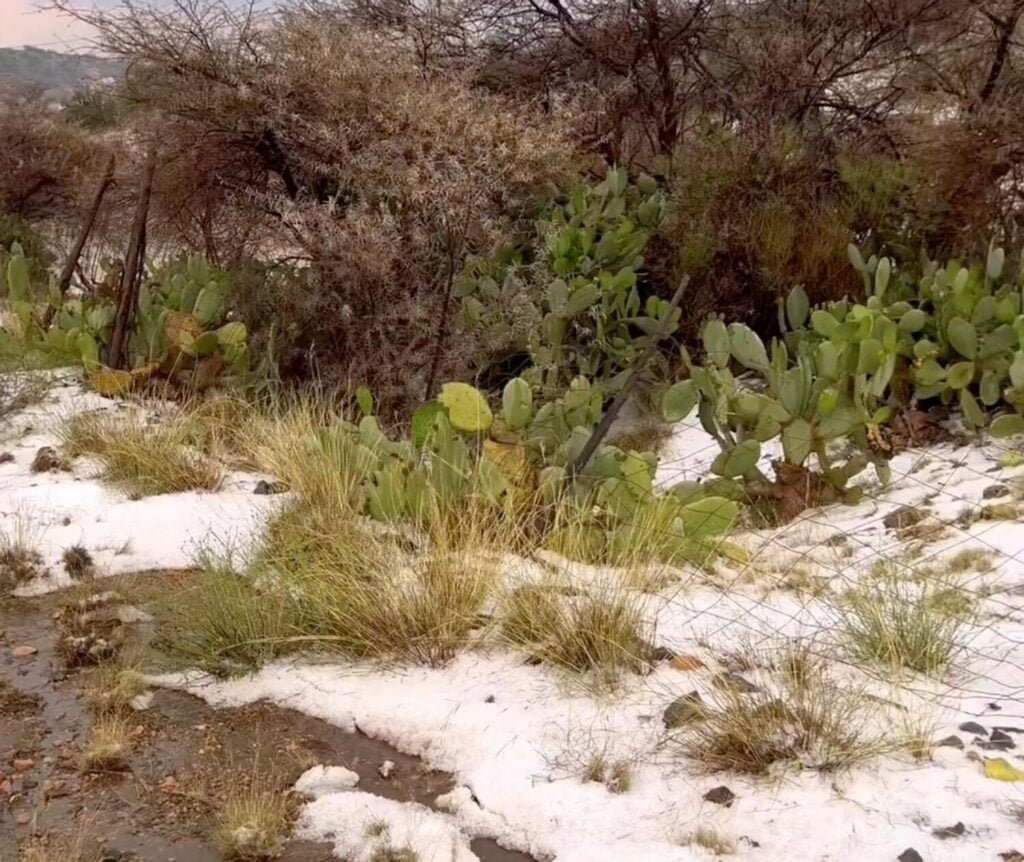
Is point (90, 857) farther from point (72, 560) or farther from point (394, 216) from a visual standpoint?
point (394, 216)

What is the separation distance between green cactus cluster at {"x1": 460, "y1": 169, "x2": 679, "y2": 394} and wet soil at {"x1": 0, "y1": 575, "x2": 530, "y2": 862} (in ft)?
9.51

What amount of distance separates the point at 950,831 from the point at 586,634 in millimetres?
1159

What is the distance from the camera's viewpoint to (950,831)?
2336 millimetres

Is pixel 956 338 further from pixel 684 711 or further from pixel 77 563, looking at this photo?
pixel 77 563

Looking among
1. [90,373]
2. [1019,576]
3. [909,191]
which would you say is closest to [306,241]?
[90,373]

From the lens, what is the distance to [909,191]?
6.27 metres

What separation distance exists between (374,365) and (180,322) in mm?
1285

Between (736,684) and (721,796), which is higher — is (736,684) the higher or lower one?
the higher one

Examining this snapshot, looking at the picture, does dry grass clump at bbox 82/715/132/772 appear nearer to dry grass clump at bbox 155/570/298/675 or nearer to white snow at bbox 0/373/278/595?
dry grass clump at bbox 155/570/298/675

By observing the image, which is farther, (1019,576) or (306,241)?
(306,241)

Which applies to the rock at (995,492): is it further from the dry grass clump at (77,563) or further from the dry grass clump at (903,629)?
the dry grass clump at (77,563)

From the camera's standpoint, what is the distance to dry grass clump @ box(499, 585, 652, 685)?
3141mm

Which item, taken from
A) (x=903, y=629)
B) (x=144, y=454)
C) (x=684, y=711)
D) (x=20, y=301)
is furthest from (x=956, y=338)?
(x=20, y=301)

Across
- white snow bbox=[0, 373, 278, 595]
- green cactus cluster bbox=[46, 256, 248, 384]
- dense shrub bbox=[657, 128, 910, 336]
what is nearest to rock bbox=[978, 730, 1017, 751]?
white snow bbox=[0, 373, 278, 595]
